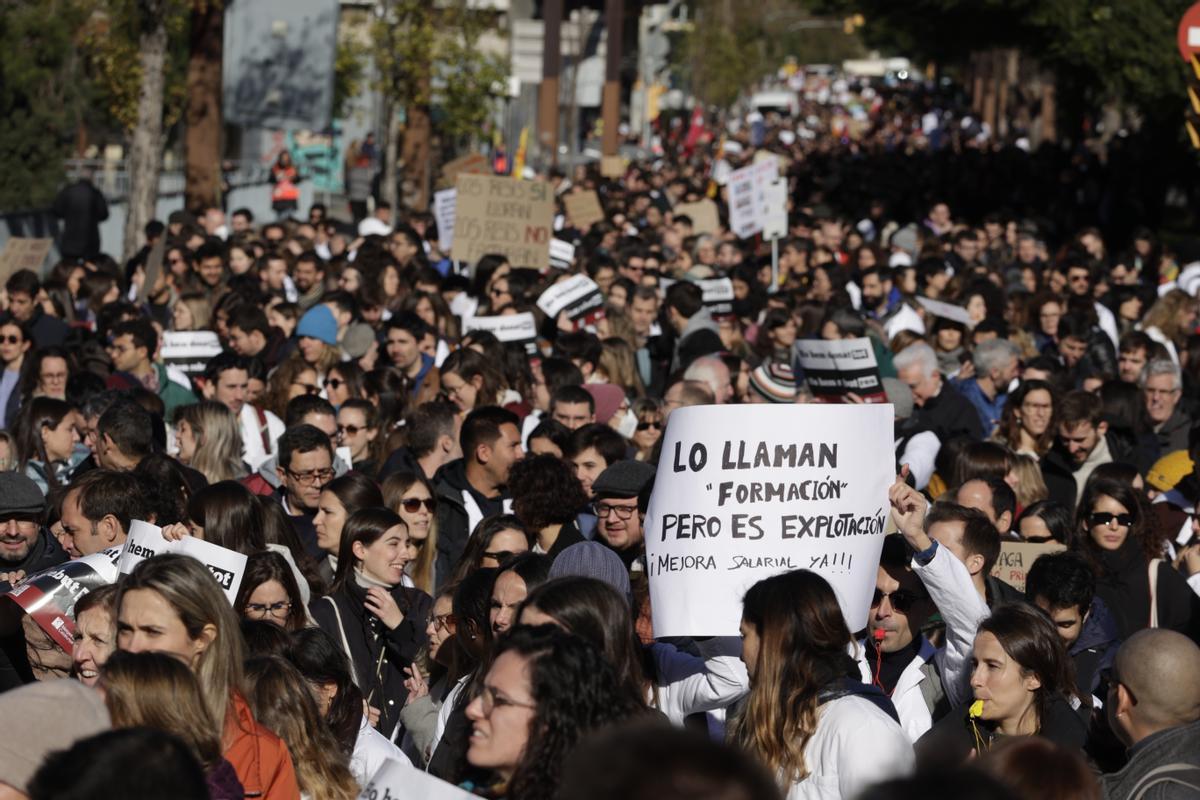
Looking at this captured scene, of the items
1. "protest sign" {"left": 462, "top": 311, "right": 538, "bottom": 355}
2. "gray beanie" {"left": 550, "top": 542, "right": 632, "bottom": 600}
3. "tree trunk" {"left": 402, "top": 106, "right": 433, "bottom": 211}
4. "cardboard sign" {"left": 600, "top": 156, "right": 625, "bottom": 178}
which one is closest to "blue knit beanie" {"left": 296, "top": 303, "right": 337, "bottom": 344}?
"protest sign" {"left": 462, "top": 311, "right": 538, "bottom": 355}

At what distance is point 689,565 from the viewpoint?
5.66 meters

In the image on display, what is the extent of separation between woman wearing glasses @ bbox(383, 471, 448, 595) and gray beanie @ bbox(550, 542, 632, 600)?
1926mm

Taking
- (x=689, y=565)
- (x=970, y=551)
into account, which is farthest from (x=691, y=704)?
(x=970, y=551)

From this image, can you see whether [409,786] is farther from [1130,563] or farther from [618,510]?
[1130,563]

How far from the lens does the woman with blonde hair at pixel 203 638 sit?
4559 mm

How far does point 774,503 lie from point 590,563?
0.56 metres

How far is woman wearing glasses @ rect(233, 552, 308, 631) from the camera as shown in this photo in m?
6.24

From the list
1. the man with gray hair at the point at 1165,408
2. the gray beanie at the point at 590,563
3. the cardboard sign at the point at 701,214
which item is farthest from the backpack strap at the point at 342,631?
the cardboard sign at the point at 701,214

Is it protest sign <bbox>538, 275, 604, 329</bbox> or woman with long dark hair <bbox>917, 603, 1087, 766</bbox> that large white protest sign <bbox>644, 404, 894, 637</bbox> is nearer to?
woman with long dark hair <bbox>917, 603, 1087, 766</bbox>

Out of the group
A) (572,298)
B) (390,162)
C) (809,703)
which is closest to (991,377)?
(572,298)

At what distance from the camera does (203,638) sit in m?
4.77

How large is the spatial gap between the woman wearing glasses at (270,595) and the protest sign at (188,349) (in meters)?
5.43

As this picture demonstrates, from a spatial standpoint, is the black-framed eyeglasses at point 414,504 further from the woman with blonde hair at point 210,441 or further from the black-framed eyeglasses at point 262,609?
the black-framed eyeglasses at point 262,609

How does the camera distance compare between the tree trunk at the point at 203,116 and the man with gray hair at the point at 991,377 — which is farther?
the tree trunk at the point at 203,116
